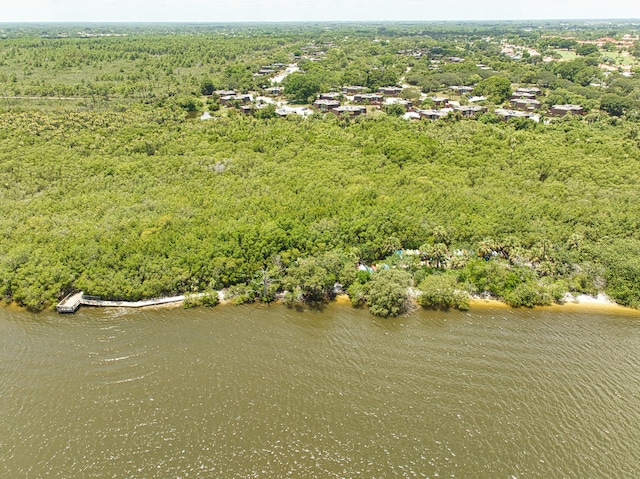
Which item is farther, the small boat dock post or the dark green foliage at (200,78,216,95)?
the dark green foliage at (200,78,216,95)

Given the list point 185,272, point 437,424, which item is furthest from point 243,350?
point 437,424

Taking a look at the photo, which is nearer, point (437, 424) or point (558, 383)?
point (437, 424)

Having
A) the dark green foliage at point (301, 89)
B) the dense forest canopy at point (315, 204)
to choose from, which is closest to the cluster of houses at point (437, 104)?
the dark green foliage at point (301, 89)

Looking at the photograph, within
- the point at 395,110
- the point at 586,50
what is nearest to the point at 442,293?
the point at 395,110

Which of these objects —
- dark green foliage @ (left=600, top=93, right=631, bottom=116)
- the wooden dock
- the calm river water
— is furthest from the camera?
dark green foliage @ (left=600, top=93, right=631, bottom=116)

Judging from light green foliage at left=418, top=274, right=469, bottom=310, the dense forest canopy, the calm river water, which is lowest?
the calm river water

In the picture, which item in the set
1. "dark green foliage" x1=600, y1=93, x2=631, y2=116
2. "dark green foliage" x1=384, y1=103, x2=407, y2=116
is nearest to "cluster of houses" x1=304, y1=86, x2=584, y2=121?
"dark green foliage" x1=384, y1=103, x2=407, y2=116

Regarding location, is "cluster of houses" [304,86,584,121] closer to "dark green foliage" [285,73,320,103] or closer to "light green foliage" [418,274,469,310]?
"dark green foliage" [285,73,320,103]

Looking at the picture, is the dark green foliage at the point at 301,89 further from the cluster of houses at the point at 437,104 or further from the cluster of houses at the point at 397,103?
the cluster of houses at the point at 437,104

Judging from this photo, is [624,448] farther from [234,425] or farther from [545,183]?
[545,183]
